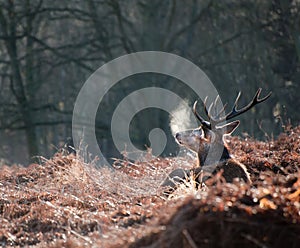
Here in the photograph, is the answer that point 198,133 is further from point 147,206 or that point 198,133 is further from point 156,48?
point 156,48

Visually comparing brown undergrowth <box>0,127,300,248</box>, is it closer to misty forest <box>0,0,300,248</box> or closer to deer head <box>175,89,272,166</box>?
misty forest <box>0,0,300,248</box>

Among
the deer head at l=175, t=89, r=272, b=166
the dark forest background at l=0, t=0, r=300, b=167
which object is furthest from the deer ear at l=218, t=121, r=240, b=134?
the dark forest background at l=0, t=0, r=300, b=167

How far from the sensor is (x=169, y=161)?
13375mm

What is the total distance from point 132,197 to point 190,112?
1513 centimetres

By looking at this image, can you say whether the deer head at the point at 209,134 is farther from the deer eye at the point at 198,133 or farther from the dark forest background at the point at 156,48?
the dark forest background at the point at 156,48

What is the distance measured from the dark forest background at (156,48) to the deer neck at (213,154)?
521 inches

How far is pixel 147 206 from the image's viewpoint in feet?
27.0

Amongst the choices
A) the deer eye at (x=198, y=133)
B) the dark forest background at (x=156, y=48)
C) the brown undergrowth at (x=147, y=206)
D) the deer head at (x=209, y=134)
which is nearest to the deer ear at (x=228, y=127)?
the deer head at (x=209, y=134)

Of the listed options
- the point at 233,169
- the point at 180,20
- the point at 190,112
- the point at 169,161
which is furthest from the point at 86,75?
the point at 233,169

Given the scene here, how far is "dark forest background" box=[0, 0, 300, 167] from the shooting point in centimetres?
2600

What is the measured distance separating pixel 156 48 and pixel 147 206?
1998 cm

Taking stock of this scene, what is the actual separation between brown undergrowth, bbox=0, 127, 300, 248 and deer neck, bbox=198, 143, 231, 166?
38 cm

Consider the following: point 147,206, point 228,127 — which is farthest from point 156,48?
point 147,206

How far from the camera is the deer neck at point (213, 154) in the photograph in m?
11.3
